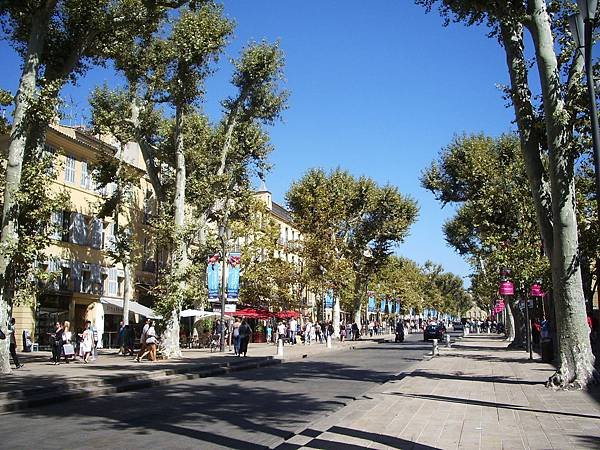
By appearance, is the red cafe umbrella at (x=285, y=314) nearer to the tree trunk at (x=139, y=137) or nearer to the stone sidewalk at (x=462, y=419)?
the tree trunk at (x=139, y=137)

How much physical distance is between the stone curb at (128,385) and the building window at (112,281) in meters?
17.3

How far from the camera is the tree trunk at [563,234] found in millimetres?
13734

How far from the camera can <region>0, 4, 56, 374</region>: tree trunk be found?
1742 cm

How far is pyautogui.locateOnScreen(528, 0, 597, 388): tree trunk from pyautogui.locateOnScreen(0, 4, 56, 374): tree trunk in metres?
13.2

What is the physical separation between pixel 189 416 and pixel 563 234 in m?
9.01

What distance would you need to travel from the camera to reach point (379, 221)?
176ft

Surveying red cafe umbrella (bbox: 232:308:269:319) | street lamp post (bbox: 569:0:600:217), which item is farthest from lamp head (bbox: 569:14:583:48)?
red cafe umbrella (bbox: 232:308:269:319)

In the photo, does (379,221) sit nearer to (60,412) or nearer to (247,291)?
(247,291)

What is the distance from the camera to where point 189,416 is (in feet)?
36.7

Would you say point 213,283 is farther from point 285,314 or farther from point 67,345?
point 285,314

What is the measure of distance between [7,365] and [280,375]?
837cm

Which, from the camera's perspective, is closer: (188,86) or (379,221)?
(188,86)

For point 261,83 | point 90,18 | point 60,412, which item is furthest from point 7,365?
point 261,83

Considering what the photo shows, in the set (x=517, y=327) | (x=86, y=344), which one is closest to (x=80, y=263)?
(x=86, y=344)
